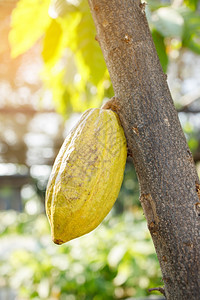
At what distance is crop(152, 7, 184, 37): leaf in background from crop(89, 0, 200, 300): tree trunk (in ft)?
1.46

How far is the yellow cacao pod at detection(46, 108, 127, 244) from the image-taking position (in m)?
0.52

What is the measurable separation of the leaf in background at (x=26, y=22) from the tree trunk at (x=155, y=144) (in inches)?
24.0

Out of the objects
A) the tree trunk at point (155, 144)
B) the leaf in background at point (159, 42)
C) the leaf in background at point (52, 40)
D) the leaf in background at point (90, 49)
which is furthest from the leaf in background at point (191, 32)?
the tree trunk at point (155, 144)

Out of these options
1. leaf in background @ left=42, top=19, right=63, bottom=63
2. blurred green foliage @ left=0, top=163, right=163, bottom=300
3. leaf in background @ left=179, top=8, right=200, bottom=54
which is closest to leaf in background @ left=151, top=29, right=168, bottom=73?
leaf in background @ left=179, top=8, right=200, bottom=54

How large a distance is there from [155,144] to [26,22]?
0.81 metres

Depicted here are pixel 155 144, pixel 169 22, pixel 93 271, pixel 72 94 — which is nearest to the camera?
pixel 155 144

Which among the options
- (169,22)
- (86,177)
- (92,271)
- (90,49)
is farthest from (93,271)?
(86,177)

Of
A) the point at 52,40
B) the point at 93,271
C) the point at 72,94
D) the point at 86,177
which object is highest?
the point at 52,40

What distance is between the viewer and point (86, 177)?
521mm

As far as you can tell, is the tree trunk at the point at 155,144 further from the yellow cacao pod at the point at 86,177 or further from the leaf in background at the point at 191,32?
the leaf in background at the point at 191,32

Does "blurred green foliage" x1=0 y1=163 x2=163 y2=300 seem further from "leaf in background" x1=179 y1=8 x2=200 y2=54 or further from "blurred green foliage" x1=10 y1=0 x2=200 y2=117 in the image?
"leaf in background" x1=179 y1=8 x2=200 y2=54

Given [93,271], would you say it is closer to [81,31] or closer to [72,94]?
[72,94]

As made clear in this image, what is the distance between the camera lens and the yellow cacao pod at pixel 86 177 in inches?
20.4

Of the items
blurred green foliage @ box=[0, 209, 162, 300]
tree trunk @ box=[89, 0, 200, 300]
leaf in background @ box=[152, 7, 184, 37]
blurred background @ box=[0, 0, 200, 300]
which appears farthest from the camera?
blurred green foliage @ box=[0, 209, 162, 300]
